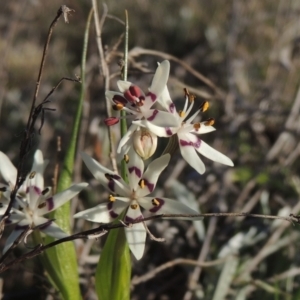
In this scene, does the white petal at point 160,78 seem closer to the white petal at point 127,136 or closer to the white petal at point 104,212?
the white petal at point 127,136

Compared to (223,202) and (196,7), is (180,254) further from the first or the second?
(196,7)

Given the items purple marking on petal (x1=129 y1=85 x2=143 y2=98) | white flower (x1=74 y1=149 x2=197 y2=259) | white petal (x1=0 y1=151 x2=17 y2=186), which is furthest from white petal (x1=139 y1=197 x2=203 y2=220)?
white petal (x1=0 y1=151 x2=17 y2=186)

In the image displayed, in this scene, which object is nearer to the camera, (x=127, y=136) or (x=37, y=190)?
(x=127, y=136)

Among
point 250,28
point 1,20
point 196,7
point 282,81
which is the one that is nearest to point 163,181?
point 282,81

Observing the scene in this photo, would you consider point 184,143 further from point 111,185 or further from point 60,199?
point 60,199

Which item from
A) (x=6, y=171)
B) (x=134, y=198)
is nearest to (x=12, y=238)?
(x=6, y=171)

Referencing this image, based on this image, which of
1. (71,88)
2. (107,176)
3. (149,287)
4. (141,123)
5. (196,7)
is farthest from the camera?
(196,7)
